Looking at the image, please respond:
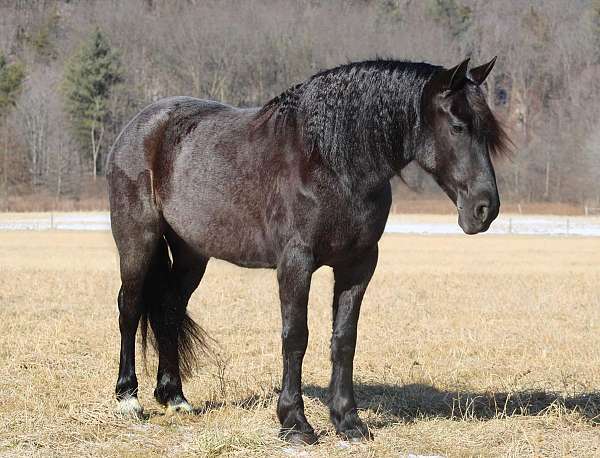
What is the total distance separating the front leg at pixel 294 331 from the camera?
204 inches

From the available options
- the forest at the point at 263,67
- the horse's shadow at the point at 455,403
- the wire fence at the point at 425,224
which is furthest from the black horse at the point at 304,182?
the forest at the point at 263,67

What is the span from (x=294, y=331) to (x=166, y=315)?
1.60 meters

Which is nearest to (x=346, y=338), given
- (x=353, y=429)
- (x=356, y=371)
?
(x=353, y=429)

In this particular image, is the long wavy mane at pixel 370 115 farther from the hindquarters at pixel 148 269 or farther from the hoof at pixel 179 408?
the hoof at pixel 179 408

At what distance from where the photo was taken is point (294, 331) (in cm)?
530

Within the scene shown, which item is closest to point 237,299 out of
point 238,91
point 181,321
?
point 181,321

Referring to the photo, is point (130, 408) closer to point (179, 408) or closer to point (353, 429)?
point (179, 408)

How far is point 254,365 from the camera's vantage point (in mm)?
8242

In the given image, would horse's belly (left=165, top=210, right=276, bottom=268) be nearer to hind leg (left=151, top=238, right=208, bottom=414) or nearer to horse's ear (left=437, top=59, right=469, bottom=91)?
hind leg (left=151, top=238, right=208, bottom=414)

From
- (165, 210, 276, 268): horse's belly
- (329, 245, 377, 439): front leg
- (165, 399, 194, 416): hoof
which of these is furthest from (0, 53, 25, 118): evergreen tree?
(329, 245, 377, 439): front leg

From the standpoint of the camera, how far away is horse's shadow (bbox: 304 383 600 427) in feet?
19.9

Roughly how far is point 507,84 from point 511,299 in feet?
233

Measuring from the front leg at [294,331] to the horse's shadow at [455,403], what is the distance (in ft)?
2.50

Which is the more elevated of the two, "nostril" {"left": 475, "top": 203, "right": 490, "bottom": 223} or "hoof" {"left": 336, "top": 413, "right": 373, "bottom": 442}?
"nostril" {"left": 475, "top": 203, "right": 490, "bottom": 223}
